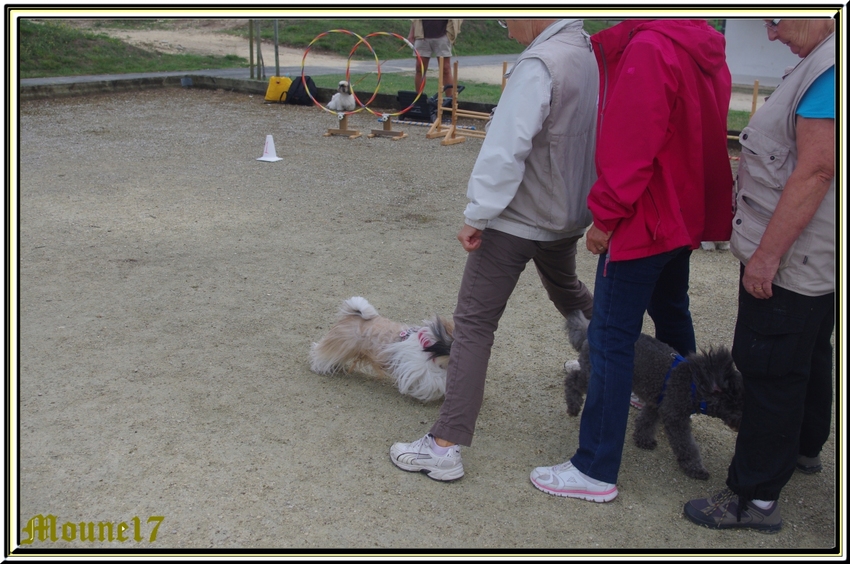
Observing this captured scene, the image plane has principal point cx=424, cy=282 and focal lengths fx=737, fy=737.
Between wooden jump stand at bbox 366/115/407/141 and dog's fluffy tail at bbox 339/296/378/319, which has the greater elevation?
wooden jump stand at bbox 366/115/407/141

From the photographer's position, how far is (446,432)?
2.61 meters

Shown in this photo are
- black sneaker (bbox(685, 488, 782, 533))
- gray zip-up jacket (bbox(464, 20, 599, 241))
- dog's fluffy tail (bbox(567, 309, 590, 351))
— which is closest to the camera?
gray zip-up jacket (bbox(464, 20, 599, 241))

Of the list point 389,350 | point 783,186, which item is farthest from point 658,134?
point 389,350

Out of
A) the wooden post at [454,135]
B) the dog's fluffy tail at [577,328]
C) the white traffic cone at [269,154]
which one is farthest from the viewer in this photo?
the wooden post at [454,135]

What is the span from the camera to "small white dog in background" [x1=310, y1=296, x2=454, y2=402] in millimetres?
3117

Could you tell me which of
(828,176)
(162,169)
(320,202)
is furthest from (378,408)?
(162,169)

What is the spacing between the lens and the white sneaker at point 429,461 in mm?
2588

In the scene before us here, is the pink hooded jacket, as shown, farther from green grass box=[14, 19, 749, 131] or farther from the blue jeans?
green grass box=[14, 19, 749, 131]

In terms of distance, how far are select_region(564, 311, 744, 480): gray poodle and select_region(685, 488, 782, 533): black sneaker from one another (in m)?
0.27

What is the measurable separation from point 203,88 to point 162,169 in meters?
7.38

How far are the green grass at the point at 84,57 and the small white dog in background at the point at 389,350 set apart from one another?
1306cm


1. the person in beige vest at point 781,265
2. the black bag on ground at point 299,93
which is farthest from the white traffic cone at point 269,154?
the person in beige vest at point 781,265

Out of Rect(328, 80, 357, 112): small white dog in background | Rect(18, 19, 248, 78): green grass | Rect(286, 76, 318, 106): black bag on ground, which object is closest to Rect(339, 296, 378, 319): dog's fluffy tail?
Rect(328, 80, 357, 112): small white dog in background

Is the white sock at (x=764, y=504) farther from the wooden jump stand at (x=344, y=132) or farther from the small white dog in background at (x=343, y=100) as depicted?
the small white dog in background at (x=343, y=100)
